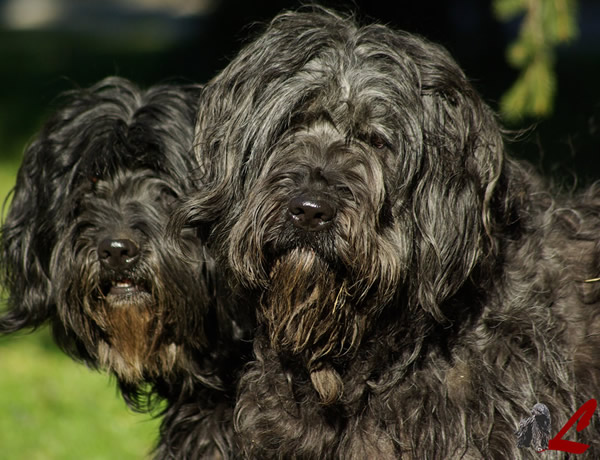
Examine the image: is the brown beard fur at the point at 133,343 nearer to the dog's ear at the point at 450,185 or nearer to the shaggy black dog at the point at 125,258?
the shaggy black dog at the point at 125,258

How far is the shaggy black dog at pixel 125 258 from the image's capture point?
3521 millimetres

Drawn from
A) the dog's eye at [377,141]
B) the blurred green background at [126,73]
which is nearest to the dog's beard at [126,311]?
the blurred green background at [126,73]

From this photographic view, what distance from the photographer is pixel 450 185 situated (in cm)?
304

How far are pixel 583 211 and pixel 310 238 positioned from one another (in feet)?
4.04

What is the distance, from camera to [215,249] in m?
3.19

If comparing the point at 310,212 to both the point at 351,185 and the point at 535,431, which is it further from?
the point at 535,431

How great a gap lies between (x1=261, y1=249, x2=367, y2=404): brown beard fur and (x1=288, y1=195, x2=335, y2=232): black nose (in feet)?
0.29

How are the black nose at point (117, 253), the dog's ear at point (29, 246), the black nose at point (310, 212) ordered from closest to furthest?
1. the black nose at point (310, 212)
2. the black nose at point (117, 253)
3. the dog's ear at point (29, 246)

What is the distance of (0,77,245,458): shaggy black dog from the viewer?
352cm

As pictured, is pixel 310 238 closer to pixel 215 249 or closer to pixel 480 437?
pixel 215 249

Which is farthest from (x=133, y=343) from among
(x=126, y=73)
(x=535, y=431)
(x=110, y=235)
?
(x=126, y=73)

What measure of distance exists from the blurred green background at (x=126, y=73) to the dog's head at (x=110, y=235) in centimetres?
67

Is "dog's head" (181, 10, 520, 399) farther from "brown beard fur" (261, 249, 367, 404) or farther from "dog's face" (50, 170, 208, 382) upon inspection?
"dog's face" (50, 170, 208, 382)

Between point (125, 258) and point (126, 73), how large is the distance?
9100mm
